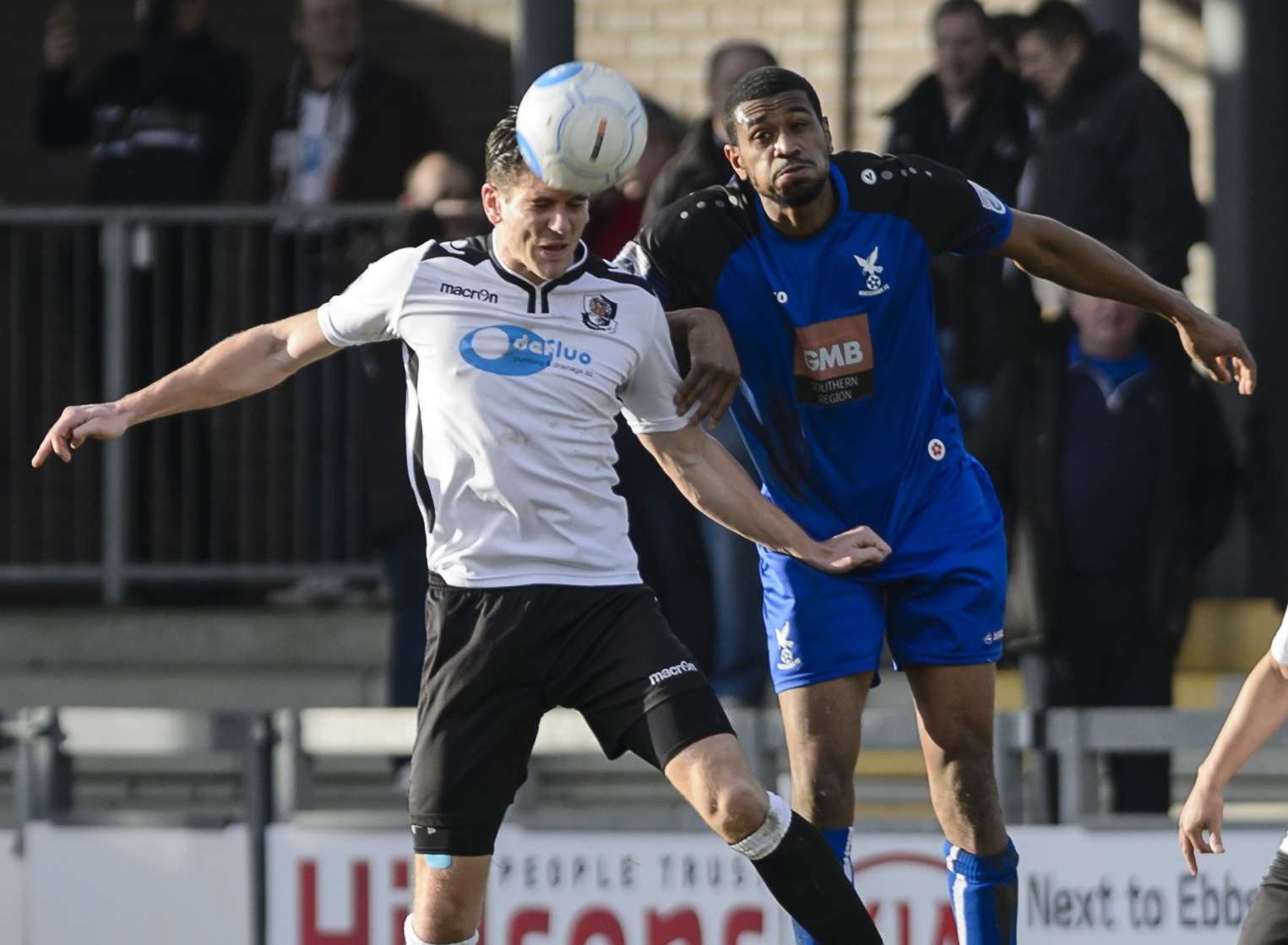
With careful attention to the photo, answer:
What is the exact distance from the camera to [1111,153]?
9.57 meters

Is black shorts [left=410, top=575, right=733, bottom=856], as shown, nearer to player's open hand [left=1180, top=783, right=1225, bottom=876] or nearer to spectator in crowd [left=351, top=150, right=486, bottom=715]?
player's open hand [left=1180, top=783, right=1225, bottom=876]

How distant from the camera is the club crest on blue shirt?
645 cm

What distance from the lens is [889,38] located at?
512 inches

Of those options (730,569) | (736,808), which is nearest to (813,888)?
(736,808)

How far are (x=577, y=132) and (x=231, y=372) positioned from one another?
3.64 feet

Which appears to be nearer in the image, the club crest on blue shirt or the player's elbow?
the player's elbow

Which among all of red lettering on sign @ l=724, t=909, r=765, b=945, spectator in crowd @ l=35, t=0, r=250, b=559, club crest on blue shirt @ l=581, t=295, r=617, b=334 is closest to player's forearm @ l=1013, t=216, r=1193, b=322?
club crest on blue shirt @ l=581, t=295, r=617, b=334

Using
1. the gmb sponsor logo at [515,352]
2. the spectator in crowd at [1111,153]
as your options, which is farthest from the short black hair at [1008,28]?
the gmb sponsor logo at [515,352]

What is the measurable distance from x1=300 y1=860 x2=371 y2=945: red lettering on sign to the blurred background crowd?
4.41ft

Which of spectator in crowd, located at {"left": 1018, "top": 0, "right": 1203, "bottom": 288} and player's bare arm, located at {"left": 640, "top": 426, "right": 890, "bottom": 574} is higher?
spectator in crowd, located at {"left": 1018, "top": 0, "right": 1203, "bottom": 288}

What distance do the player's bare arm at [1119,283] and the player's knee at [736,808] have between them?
159 cm

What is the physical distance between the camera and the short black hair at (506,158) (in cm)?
629

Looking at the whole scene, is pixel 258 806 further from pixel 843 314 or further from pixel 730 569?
pixel 843 314

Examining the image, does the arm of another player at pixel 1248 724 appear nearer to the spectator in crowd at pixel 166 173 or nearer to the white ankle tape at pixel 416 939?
the white ankle tape at pixel 416 939
